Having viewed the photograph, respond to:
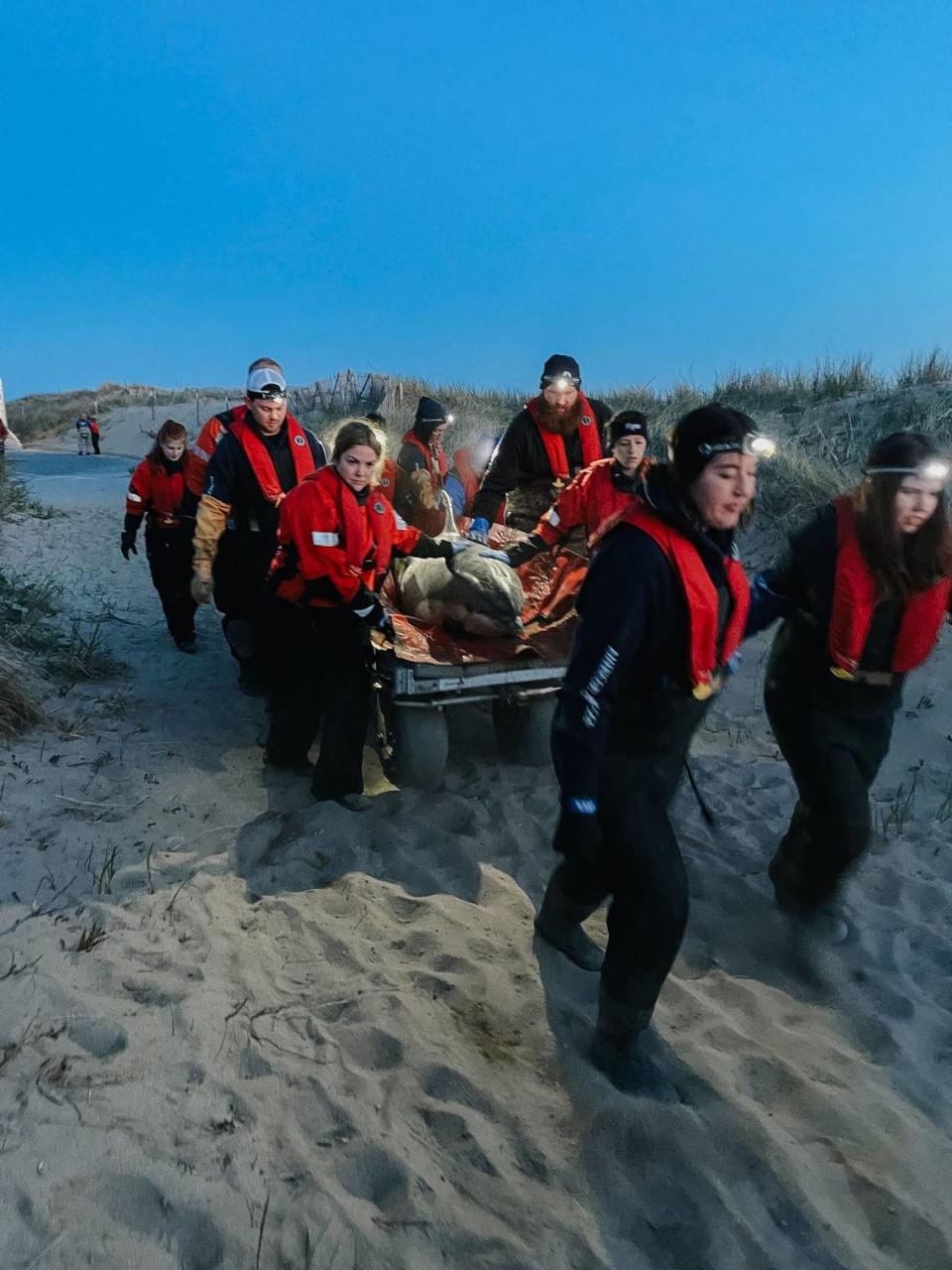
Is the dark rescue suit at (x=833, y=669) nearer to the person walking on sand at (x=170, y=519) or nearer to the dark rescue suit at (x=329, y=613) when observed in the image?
the dark rescue suit at (x=329, y=613)

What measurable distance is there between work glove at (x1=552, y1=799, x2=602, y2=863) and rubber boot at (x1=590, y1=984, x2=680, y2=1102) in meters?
0.64

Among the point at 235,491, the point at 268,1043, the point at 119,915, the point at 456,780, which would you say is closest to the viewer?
the point at 268,1043

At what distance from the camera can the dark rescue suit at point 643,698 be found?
2.20m

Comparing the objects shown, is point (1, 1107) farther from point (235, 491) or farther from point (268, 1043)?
point (235, 491)

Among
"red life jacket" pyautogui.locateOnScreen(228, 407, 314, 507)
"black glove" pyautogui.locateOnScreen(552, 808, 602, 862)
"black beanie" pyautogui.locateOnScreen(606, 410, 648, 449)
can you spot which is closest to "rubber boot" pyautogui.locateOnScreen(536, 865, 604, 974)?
"black glove" pyautogui.locateOnScreen(552, 808, 602, 862)

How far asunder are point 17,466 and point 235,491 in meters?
17.1

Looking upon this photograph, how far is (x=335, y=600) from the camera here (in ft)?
14.2

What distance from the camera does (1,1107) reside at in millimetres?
2188

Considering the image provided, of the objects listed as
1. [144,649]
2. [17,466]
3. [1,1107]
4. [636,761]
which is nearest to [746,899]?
[636,761]

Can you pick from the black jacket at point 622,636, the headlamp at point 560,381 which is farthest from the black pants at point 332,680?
the headlamp at point 560,381

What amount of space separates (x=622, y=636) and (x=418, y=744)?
2354mm

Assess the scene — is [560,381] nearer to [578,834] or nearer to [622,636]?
[622,636]

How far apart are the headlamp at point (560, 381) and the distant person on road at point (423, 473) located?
67.9 inches

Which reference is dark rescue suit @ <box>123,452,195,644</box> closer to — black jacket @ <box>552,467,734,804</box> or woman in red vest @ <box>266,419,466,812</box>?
woman in red vest @ <box>266,419,466,812</box>
